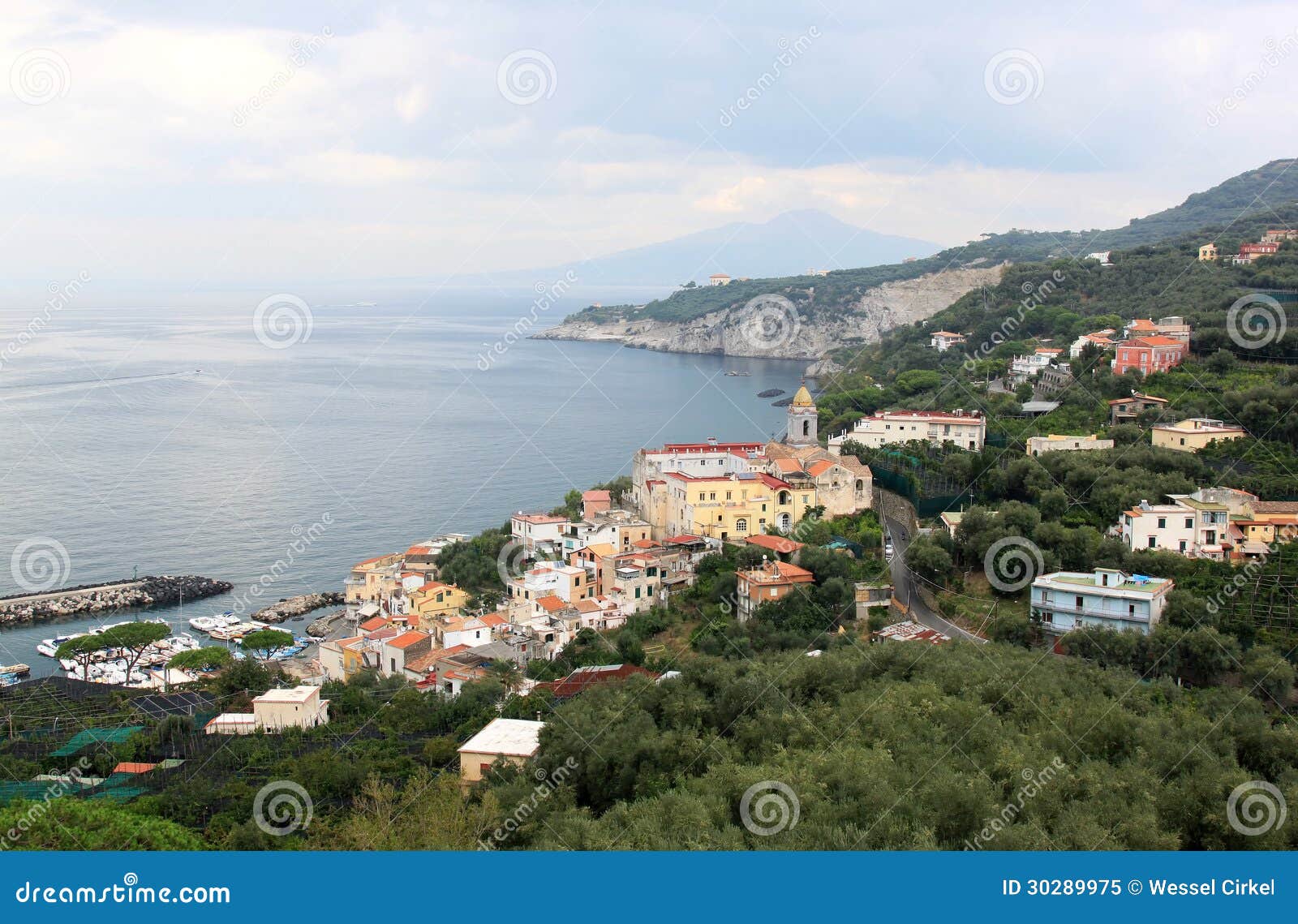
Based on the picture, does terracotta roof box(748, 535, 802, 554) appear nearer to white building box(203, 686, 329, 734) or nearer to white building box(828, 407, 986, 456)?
white building box(828, 407, 986, 456)

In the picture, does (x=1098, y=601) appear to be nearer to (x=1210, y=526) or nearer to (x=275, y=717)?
(x=1210, y=526)

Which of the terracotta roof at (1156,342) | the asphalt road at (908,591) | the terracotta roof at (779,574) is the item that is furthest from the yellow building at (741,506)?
the terracotta roof at (1156,342)

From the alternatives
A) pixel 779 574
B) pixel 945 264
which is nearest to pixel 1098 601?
pixel 779 574

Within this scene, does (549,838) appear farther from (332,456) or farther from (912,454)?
(332,456)

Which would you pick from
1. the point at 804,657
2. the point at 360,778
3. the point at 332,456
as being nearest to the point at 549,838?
the point at 360,778

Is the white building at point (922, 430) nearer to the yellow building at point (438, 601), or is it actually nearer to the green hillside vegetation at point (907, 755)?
the yellow building at point (438, 601)
